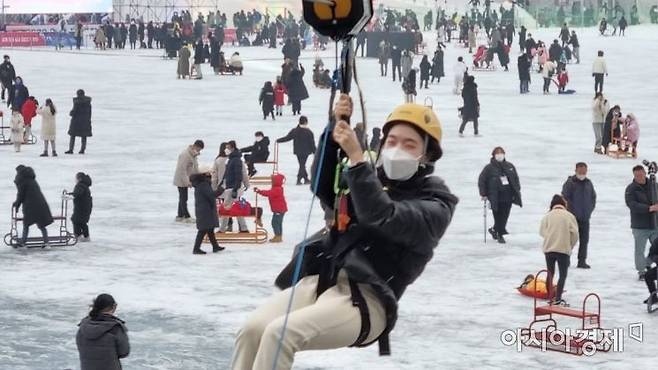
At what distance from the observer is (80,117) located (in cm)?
2948

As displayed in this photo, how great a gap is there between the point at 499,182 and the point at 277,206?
3055mm

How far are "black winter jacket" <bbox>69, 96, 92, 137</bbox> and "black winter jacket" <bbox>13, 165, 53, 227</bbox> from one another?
384 inches

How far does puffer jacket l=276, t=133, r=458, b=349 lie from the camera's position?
4.22 metres

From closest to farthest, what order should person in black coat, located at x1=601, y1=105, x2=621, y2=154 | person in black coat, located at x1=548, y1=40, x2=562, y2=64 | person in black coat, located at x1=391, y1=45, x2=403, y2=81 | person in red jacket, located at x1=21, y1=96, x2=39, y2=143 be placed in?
person in black coat, located at x1=601, y1=105, x2=621, y2=154
person in red jacket, located at x1=21, y1=96, x2=39, y2=143
person in black coat, located at x1=391, y1=45, x2=403, y2=81
person in black coat, located at x1=548, y1=40, x2=562, y2=64

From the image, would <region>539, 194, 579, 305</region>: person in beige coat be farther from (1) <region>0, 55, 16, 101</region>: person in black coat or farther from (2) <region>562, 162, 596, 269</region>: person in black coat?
(1) <region>0, 55, 16, 101</region>: person in black coat

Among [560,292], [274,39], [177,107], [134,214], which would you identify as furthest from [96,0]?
[560,292]

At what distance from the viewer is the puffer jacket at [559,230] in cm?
1566

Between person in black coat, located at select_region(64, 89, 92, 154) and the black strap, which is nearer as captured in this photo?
the black strap

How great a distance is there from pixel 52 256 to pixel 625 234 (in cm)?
793

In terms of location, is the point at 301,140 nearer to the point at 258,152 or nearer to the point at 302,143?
the point at 302,143

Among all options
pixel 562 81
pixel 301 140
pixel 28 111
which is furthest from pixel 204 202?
pixel 562 81

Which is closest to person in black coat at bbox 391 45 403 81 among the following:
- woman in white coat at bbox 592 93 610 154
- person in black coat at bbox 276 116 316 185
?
woman in white coat at bbox 592 93 610 154

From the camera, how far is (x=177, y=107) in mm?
38594

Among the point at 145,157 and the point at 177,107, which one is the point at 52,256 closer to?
the point at 145,157
